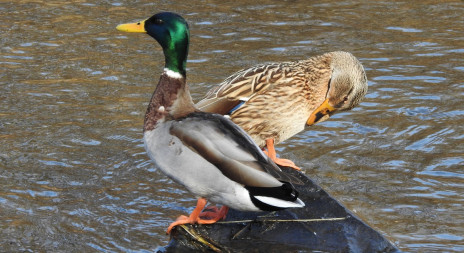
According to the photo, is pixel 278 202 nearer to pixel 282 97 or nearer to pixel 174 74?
pixel 174 74

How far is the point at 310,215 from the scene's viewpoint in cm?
501

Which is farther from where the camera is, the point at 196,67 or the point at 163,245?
the point at 196,67

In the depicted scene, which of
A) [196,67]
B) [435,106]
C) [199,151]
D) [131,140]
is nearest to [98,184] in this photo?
[131,140]

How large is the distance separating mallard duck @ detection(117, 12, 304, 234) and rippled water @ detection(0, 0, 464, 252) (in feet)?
2.39

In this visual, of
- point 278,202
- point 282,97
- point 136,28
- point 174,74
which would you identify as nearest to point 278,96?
point 282,97

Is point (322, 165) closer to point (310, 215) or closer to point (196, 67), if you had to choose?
point (310, 215)

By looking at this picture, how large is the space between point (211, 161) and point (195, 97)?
10.5 feet

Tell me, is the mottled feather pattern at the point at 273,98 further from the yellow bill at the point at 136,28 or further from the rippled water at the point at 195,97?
the yellow bill at the point at 136,28

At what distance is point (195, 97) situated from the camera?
7828 mm

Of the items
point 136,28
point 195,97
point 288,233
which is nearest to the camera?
point 288,233

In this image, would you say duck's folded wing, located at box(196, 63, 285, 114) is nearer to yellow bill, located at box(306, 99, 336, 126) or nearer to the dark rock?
yellow bill, located at box(306, 99, 336, 126)

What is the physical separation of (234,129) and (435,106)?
3.48 metres

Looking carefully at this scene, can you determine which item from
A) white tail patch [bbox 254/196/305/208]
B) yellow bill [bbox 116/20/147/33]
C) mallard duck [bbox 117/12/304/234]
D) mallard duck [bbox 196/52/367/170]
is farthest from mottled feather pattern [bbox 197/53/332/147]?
white tail patch [bbox 254/196/305/208]

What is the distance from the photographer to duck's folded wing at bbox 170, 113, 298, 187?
4.55 m
